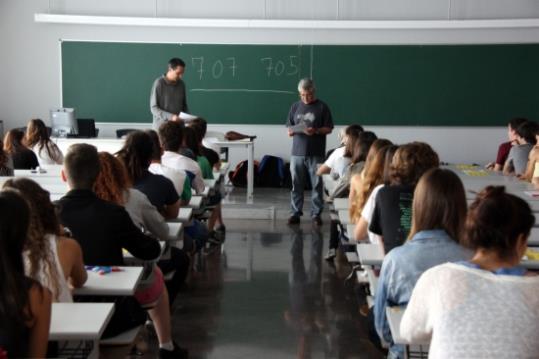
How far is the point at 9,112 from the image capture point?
11.0 meters

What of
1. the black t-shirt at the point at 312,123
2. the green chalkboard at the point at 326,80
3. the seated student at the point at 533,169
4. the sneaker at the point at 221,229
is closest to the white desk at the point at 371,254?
the seated student at the point at 533,169

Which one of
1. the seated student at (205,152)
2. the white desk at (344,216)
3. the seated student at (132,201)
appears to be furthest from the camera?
the seated student at (205,152)

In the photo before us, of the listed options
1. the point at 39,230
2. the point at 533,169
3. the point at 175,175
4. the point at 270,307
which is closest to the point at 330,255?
the point at 270,307

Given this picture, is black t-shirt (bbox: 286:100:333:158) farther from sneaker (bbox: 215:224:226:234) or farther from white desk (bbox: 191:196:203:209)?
white desk (bbox: 191:196:203:209)

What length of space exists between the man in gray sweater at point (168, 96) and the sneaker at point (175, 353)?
432 centimetres

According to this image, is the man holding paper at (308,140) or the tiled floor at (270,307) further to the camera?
the man holding paper at (308,140)

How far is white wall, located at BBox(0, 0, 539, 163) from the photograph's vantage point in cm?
1061

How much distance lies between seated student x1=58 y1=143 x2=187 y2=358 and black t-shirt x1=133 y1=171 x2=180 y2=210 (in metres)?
0.99

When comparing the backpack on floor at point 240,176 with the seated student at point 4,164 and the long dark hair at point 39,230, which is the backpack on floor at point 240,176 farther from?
the long dark hair at point 39,230

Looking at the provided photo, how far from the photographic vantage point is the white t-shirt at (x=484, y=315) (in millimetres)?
2068

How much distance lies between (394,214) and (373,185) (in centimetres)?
87

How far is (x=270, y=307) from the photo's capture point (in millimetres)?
5262

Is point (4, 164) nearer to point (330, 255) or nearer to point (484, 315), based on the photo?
point (330, 255)

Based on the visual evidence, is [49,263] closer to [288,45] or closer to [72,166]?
[72,166]
